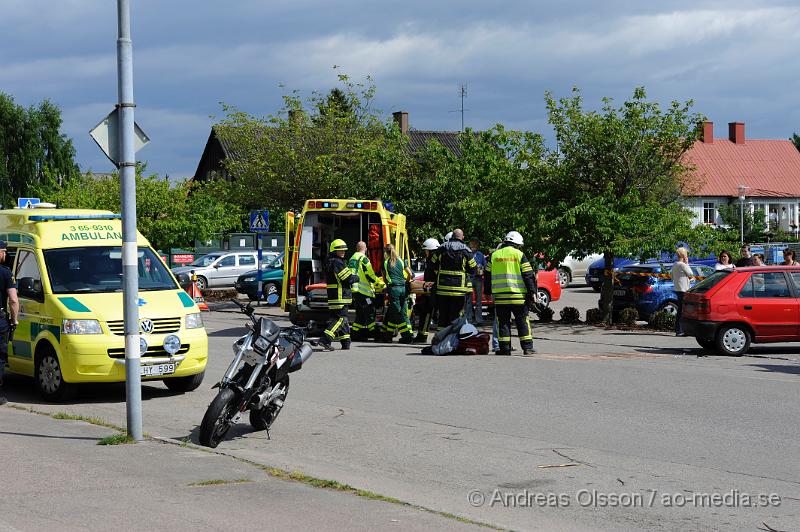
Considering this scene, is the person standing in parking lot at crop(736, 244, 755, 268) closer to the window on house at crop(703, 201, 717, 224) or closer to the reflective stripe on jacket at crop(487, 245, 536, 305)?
A: the reflective stripe on jacket at crop(487, 245, 536, 305)

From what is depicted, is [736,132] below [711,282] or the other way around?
the other way around

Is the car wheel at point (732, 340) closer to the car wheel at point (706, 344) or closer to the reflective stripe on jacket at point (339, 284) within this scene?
the car wheel at point (706, 344)

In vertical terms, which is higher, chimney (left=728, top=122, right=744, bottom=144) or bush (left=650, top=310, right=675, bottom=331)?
chimney (left=728, top=122, right=744, bottom=144)

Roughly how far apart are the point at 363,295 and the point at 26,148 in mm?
62019

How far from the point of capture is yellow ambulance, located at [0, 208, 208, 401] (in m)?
11.8

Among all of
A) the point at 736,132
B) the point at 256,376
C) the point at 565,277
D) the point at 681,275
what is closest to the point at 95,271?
the point at 256,376

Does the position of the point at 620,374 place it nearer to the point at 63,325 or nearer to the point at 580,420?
the point at 580,420

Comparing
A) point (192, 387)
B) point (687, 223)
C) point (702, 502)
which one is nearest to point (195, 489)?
point (702, 502)

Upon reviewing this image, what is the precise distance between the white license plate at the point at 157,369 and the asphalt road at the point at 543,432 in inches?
15.5

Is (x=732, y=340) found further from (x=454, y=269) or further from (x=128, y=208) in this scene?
(x=128, y=208)

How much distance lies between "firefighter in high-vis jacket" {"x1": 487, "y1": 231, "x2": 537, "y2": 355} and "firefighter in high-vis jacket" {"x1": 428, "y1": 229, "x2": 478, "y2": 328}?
115cm

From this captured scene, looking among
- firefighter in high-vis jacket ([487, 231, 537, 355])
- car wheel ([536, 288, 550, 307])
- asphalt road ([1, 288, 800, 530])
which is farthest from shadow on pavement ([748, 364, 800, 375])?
car wheel ([536, 288, 550, 307])

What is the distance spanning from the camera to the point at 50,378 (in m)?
12.1

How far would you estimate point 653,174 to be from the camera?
2264 centimetres
